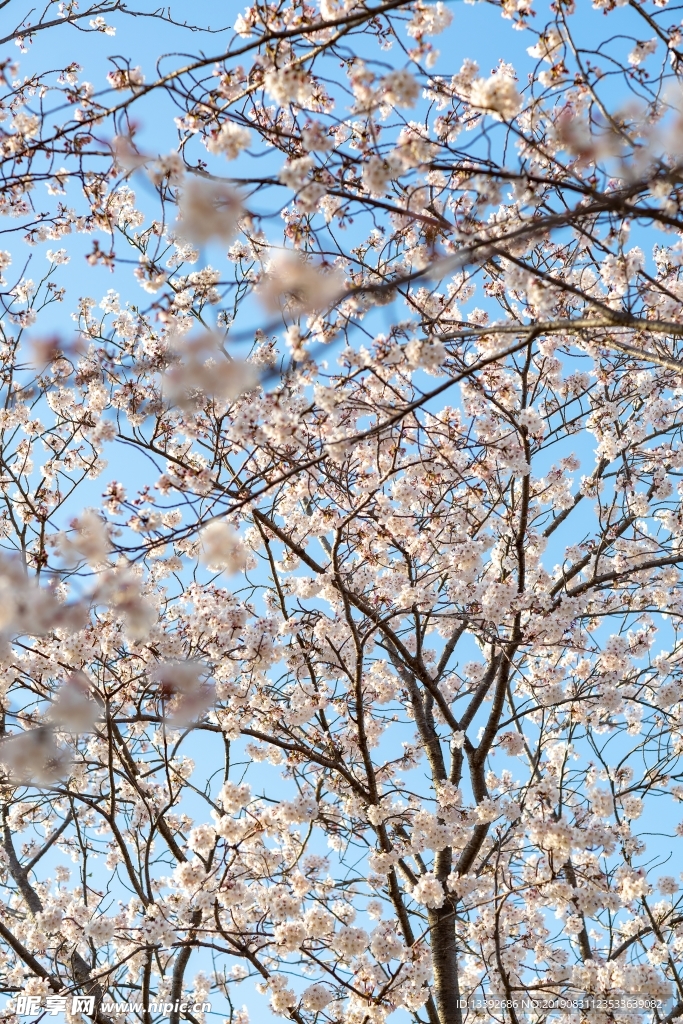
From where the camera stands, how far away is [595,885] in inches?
187

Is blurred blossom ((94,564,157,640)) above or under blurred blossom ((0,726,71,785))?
above

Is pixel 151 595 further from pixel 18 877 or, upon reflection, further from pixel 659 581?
pixel 659 581

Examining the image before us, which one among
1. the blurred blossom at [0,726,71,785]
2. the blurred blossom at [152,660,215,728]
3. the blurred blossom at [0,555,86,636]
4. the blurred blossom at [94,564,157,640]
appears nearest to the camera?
the blurred blossom at [0,726,71,785]

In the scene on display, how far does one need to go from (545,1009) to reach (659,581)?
3475 millimetres

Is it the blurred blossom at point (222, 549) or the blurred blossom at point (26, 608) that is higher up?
the blurred blossom at point (222, 549)

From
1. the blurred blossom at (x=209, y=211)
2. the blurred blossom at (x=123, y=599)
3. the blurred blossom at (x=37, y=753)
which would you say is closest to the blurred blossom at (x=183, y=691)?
the blurred blossom at (x=123, y=599)

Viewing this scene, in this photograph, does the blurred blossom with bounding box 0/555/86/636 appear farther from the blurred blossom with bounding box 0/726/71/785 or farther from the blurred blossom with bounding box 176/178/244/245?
the blurred blossom with bounding box 176/178/244/245

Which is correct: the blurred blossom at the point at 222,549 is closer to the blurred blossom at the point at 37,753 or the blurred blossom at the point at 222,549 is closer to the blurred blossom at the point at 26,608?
the blurred blossom at the point at 26,608

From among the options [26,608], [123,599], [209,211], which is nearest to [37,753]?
[26,608]

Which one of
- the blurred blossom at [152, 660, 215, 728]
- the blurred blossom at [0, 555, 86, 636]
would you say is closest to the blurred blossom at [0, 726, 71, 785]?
the blurred blossom at [0, 555, 86, 636]

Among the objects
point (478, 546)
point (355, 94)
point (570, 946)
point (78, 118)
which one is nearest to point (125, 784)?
point (478, 546)

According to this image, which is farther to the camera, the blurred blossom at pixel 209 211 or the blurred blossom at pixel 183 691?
the blurred blossom at pixel 183 691

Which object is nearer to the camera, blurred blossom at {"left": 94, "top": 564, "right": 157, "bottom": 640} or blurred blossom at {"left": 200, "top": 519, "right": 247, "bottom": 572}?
blurred blossom at {"left": 94, "top": 564, "right": 157, "bottom": 640}

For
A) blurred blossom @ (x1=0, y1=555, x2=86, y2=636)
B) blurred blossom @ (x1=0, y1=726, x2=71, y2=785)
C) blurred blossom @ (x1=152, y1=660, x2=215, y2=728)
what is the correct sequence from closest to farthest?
blurred blossom @ (x1=0, y1=726, x2=71, y2=785) → blurred blossom @ (x1=0, y1=555, x2=86, y2=636) → blurred blossom @ (x1=152, y1=660, x2=215, y2=728)
